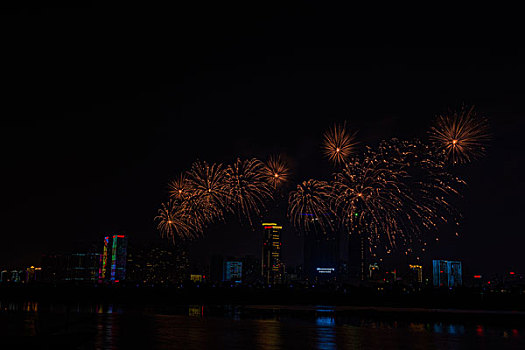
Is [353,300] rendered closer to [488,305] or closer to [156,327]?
[488,305]

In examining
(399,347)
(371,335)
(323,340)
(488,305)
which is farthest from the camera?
(488,305)

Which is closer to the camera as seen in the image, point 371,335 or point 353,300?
point 371,335

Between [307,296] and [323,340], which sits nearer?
[323,340]

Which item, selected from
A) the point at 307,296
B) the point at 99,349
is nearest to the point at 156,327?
the point at 99,349

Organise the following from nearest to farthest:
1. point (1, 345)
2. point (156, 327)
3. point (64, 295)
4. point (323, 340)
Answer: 1. point (1, 345)
2. point (323, 340)
3. point (156, 327)
4. point (64, 295)

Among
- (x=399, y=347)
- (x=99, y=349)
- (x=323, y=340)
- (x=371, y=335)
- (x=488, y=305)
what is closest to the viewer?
(x=99, y=349)

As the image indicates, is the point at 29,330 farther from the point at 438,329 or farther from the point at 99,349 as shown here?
the point at 438,329

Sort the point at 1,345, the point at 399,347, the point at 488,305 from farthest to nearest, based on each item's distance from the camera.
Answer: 1. the point at 488,305
2. the point at 399,347
3. the point at 1,345

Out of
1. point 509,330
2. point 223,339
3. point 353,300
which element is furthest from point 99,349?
point 353,300
